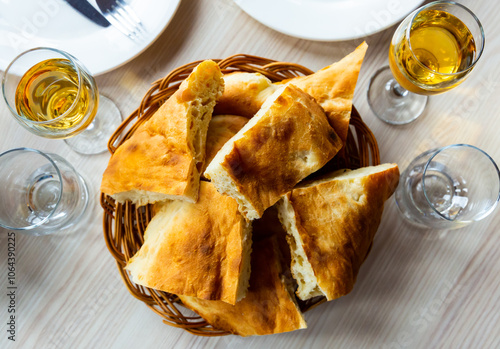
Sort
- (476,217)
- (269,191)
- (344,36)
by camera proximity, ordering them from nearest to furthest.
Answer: (269,191) → (476,217) → (344,36)

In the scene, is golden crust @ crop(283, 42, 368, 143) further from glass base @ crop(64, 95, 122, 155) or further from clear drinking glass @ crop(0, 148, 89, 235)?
clear drinking glass @ crop(0, 148, 89, 235)

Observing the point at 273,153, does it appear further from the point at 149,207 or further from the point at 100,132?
the point at 100,132

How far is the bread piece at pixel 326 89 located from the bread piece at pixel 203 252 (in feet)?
0.82

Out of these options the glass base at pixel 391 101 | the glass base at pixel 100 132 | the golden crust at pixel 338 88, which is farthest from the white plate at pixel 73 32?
the glass base at pixel 391 101

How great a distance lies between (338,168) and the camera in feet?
3.91

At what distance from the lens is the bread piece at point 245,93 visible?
109 cm

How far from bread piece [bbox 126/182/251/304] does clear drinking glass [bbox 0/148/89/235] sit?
371 mm

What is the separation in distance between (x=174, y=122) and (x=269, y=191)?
291 mm

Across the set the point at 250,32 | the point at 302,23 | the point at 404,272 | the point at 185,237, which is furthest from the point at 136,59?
the point at 404,272

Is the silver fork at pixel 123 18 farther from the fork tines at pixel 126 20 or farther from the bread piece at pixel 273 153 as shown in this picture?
the bread piece at pixel 273 153

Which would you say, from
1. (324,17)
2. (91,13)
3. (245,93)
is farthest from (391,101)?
(91,13)

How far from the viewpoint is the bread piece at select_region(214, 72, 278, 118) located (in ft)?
3.57

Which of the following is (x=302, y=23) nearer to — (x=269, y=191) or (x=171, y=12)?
(x=171, y=12)

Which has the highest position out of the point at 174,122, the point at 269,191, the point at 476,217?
the point at 174,122
